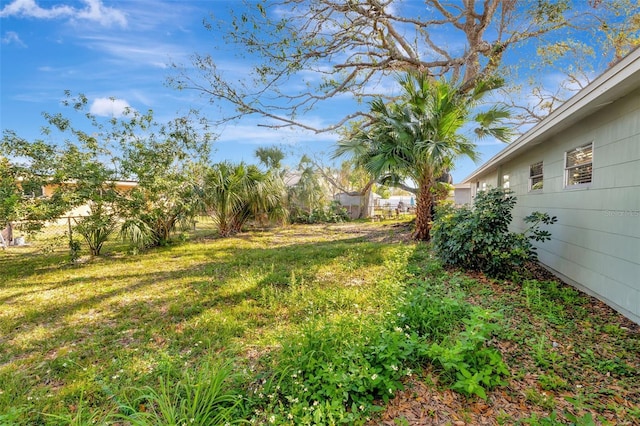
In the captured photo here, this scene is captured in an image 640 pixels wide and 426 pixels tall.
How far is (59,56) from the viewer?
639 cm

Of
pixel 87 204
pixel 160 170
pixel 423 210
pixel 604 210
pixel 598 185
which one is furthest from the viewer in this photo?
pixel 423 210

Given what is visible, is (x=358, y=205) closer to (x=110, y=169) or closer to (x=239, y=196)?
(x=239, y=196)

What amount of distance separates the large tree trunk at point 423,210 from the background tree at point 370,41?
4319 mm

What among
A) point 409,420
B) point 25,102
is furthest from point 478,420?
point 25,102

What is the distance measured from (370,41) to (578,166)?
8022 millimetres

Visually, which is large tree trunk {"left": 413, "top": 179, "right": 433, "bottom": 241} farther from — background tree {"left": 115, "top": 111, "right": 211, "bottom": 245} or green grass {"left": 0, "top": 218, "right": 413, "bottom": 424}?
background tree {"left": 115, "top": 111, "right": 211, "bottom": 245}

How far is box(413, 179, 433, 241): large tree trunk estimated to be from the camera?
7966 mm

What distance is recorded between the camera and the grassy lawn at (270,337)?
Answer: 2.10 meters

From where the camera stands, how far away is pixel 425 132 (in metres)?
7.38

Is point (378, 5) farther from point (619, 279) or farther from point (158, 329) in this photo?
point (158, 329)

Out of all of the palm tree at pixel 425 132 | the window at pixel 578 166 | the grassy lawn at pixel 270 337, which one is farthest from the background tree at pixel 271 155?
the window at pixel 578 166

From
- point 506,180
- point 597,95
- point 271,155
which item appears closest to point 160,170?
point 597,95

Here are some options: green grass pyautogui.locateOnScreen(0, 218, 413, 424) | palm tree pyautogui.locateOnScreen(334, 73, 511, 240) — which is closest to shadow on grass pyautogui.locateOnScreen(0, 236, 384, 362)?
green grass pyautogui.locateOnScreen(0, 218, 413, 424)

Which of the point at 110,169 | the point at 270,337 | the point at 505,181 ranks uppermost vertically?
the point at 110,169
